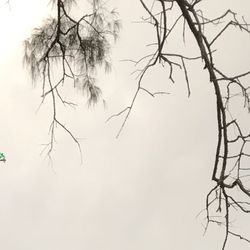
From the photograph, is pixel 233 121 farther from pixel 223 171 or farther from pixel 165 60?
pixel 165 60

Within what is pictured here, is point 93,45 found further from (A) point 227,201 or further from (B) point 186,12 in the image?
(A) point 227,201

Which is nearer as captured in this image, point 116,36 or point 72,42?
point 72,42

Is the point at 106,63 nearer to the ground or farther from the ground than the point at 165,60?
farther from the ground

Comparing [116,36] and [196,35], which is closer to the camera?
[196,35]

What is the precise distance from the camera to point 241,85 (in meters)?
1.75

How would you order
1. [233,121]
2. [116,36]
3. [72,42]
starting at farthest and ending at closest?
[116,36] < [72,42] < [233,121]

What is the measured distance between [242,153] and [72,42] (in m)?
1.46

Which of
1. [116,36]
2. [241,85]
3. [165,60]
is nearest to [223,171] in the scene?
[241,85]

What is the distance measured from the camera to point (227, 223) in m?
1.71

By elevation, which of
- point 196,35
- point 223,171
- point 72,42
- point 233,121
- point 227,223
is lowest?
point 227,223

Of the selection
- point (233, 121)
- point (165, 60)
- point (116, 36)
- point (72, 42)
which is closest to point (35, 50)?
point (72, 42)

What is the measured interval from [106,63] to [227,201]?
59.1 inches

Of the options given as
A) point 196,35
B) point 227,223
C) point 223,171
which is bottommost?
point 227,223

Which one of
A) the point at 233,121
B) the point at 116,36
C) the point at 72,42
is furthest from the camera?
the point at 116,36
